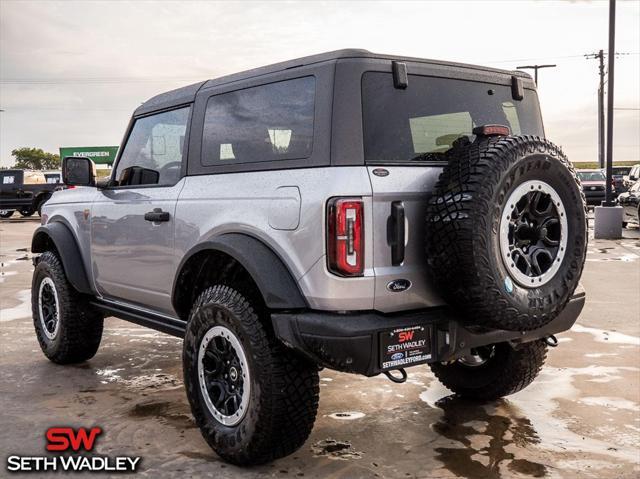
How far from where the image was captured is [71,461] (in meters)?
3.55

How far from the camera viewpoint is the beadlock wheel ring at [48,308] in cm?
547

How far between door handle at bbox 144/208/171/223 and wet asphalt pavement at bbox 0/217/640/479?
120cm

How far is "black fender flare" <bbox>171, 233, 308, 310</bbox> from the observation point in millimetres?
3135

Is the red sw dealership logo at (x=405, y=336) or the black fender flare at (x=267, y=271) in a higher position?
the black fender flare at (x=267, y=271)

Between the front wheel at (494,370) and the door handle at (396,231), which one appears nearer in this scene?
the door handle at (396,231)

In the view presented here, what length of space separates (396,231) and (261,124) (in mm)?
1030

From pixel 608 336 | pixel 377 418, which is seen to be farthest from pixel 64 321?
pixel 608 336

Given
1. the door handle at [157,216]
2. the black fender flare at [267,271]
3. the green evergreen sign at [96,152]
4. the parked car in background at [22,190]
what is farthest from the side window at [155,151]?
the green evergreen sign at [96,152]

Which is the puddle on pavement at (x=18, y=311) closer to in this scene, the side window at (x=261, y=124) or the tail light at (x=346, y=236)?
the side window at (x=261, y=124)

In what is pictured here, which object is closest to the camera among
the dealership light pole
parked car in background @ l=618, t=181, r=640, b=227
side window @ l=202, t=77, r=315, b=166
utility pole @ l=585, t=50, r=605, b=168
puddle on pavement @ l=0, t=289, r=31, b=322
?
side window @ l=202, t=77, r=315, b=166

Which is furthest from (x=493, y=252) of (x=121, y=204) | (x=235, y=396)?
(x=121, y=204)

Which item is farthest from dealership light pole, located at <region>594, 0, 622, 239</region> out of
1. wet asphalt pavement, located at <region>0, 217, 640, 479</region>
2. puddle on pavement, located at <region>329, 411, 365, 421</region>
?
puddle on pavement, located at <region>329, 411, 365, 421</region>

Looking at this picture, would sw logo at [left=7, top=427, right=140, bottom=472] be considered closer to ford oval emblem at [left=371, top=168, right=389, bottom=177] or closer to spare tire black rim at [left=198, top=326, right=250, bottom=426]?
spare tire black rim at [left=198, top=326, right=250, bottom=426]

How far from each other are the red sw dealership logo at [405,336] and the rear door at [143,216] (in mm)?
1533
